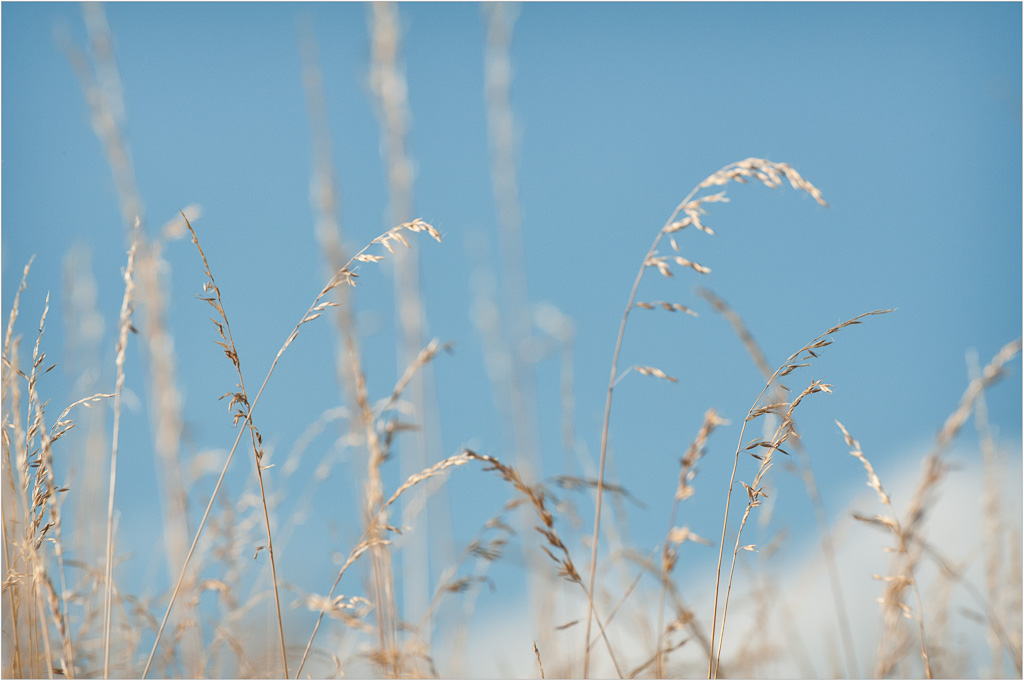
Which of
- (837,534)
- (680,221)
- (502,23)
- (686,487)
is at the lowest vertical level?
(837,534)

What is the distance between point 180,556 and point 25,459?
39.9 inches

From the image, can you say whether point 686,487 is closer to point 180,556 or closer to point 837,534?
point 837,534

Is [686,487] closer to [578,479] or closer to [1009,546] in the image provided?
[578,479]

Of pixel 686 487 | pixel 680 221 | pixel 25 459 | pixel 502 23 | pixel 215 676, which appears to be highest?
pixel 502 23

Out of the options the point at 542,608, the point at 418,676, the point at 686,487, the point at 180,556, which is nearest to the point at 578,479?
the point at 686,487

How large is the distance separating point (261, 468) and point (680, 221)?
792mm

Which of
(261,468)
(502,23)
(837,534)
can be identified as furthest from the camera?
(502,23)

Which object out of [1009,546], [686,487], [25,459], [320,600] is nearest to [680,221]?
[686,487]

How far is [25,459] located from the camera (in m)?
1.10

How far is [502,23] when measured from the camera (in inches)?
100

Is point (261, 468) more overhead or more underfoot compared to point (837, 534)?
more overhead

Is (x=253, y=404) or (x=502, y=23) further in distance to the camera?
(x=502, y=23)

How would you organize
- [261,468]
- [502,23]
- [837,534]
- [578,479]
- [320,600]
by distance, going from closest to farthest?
[261,468] → [320,600] → [578,479] → [837,534] → [502,23]

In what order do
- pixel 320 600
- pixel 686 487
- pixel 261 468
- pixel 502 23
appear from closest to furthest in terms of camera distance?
1. pixel 261 468
2. pixel 320 600
3. pixel 686 487
4. pixel 502 23
